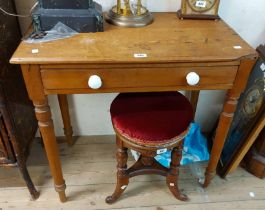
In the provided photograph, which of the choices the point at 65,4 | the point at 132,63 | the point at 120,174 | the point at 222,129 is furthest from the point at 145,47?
the point at 120,174

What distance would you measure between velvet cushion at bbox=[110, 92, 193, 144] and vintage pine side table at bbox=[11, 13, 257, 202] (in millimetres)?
156

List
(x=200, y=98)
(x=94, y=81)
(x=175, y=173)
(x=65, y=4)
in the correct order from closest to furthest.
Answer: (x=94, y=81), (x=65, y=4), (x=175, y=173), (x=200, y=98)

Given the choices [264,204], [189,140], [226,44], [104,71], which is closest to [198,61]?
[226,44]

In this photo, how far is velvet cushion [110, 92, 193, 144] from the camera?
974 millimetres

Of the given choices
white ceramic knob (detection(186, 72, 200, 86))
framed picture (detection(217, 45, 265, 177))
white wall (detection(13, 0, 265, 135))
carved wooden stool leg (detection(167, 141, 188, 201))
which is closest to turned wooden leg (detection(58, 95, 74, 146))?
white wall (detection(13, 0, 265, 135))

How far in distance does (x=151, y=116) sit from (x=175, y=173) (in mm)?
328

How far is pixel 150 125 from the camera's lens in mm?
994

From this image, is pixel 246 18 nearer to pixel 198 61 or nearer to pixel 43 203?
pixel 198 61

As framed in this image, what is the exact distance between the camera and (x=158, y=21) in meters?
1.11

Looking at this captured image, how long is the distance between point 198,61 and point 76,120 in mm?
933

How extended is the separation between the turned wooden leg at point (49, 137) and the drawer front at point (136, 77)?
0.09m

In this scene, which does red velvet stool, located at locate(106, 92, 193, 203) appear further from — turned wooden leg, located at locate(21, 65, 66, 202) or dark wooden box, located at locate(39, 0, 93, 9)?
dark wooden box, located at locate(39, 0, 93, 9)

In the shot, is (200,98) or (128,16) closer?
(128,16)

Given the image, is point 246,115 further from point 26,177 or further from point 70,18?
point 26,177
